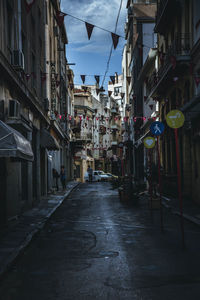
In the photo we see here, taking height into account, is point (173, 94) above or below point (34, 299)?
above

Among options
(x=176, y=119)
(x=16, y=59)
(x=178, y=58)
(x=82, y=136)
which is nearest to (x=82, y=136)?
(x=82, y=136)

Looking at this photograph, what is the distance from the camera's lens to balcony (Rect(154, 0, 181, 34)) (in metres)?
20.1

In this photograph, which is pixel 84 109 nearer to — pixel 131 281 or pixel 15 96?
pixel 15 96

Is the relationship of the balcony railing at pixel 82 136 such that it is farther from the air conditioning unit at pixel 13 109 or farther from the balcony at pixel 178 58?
the air conditioning unit at pixel 13 109

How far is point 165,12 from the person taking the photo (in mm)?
21562

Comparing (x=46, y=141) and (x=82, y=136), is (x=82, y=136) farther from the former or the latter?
(x=46, y=141)

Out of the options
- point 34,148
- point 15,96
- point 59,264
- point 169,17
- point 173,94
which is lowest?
point 59,264

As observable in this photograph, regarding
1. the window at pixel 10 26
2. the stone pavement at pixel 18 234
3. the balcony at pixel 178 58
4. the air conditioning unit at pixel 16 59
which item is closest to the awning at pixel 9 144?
the stone pavement at pixel 18 234

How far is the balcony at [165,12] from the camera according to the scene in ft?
66.1

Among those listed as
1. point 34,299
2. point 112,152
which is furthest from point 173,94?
point 112,152

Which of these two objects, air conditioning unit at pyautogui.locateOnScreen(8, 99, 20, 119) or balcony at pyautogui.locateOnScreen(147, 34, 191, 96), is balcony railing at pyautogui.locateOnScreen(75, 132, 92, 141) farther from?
air conditioning unit at pyautogui.locateOnScreen(8, 99, 20, 119)

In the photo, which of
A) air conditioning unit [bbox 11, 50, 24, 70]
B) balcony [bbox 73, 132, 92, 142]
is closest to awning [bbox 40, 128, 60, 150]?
air conditioning unit [bbox 11, 50, 24, 70]

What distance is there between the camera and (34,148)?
19.6 metres

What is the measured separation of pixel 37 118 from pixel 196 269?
48.2 ft
